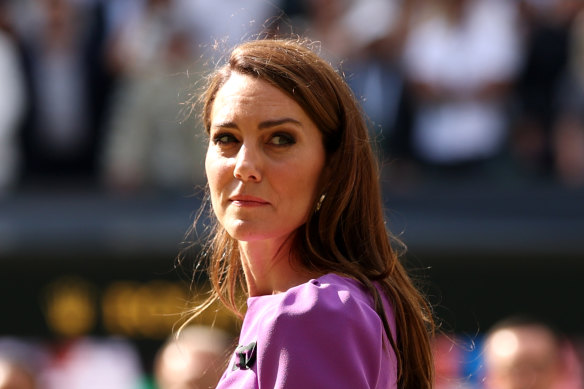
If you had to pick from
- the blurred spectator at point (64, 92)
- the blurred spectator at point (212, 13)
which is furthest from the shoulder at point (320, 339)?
the blurred spectator at point (64, 92)

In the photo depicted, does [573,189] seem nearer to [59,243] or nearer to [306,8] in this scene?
[306,8]

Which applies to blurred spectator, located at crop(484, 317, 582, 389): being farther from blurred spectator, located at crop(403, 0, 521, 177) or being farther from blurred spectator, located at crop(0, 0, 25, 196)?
blurred spectator, located at crop(0, 0, 25, 196)

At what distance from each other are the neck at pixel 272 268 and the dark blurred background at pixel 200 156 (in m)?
4.00

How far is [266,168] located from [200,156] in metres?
4.76

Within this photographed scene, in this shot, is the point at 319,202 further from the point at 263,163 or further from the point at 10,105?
the point at 10,105

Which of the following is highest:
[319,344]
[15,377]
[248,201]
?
[248,201]

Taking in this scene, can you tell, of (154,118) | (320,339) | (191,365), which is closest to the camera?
(320,339)

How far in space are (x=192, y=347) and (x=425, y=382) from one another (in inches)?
114

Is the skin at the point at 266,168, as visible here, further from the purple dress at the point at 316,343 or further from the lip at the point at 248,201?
the purple dress at the point at 316,343

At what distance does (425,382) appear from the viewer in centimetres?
208

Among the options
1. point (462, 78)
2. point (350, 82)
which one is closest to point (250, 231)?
point (350, 82)

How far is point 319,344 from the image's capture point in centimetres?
174

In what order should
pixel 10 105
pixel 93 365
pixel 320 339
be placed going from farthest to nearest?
pixel 10 105 → pixel 93 365 → pixel 320 339

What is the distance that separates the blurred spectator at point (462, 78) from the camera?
22.2 feet
